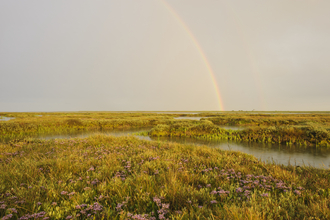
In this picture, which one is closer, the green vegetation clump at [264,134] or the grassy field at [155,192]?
the grassy field at [155,192]

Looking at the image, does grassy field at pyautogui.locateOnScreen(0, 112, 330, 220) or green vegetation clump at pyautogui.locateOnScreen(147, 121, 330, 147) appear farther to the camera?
green vegetation clump at pyautogui.locateOnScreen(147, 121, 330, 147)

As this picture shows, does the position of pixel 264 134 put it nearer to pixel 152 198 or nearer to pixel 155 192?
pixel 155 192

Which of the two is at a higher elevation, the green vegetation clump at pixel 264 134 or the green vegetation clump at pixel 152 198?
the green vegetation clump at pixel 152 198

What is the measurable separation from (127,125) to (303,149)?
2819cm

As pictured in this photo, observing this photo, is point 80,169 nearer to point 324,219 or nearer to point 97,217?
point 97,217

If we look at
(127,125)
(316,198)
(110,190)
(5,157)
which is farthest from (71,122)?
(316,198)

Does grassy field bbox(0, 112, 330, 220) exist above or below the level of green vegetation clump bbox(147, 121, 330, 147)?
above

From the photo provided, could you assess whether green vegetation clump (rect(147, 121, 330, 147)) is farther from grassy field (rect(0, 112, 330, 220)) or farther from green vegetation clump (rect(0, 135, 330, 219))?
green vegetation clump (rect(0, 135, 330, 219))

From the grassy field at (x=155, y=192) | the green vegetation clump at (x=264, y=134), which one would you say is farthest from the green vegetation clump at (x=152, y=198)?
the green vegetation clump at (x=264, y=134)

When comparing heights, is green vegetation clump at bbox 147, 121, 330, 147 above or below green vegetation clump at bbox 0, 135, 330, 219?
below

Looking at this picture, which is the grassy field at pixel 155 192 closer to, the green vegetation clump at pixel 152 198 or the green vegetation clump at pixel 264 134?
the green vegetation clump at pixel 152 198

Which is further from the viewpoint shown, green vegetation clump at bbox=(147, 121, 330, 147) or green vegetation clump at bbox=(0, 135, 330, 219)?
green vegetation clump at bbox=(147, 121, 330, 147)

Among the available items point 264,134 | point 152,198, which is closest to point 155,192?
point 152,198

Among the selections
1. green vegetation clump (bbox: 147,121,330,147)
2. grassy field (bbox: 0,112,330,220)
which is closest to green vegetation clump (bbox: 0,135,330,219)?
grassy field (bbox: 0,112,330,220)
